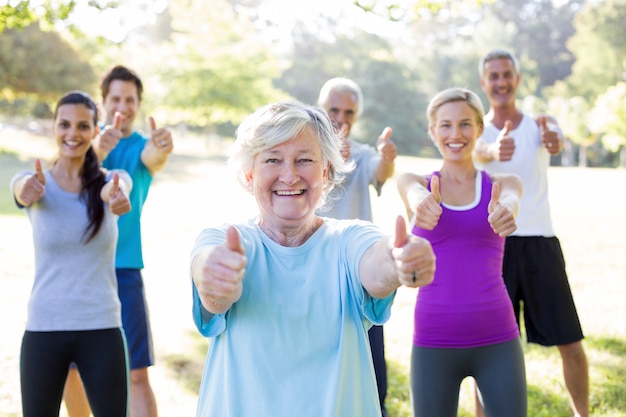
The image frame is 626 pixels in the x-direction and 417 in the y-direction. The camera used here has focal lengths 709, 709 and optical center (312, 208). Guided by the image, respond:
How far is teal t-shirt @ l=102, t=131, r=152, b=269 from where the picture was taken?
3824 millimetres

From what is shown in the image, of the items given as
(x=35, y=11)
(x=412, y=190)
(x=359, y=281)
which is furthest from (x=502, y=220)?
(x=35, y=11)

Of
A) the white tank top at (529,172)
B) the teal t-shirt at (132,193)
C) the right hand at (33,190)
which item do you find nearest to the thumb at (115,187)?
the right hand at (33,190)

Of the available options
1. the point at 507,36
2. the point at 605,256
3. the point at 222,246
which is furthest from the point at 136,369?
the point at 507,36

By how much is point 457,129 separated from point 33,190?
1957mm

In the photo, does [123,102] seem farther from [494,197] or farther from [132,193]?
[494,197]

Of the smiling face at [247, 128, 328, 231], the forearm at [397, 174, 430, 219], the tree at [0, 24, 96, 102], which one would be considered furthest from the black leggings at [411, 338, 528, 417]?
the tree at [0, 24, 96, 102]

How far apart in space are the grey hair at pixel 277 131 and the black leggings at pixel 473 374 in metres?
1.23

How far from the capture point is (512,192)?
3111mm

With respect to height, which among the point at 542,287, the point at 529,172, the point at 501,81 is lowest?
the point at 542,287

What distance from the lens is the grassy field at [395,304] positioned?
4949 mm

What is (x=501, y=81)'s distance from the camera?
4.45m

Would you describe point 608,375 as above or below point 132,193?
below

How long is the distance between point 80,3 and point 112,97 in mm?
2199

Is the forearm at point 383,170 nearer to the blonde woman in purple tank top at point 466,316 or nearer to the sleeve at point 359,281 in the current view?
the blonde woman in purple tank top at point 466,316
